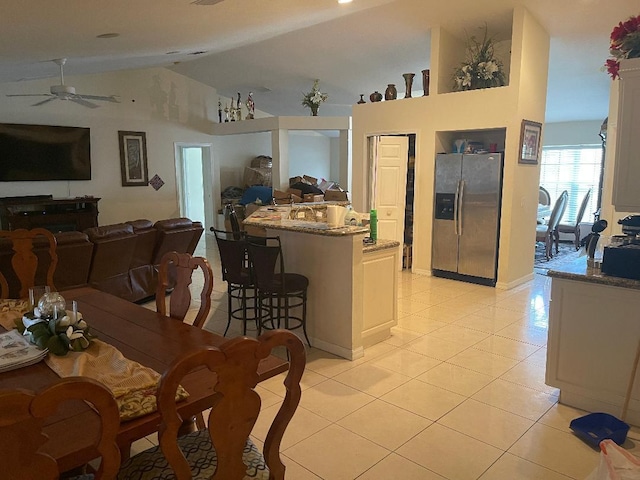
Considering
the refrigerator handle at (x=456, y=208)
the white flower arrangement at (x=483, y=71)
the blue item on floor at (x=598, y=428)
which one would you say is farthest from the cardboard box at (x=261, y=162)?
the blue item on floor at (x=598, y=428)

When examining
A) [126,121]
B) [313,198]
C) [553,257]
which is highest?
[126,121]

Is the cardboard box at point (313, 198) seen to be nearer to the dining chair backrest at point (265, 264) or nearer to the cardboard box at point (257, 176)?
the cardboard box at point (257, 176)

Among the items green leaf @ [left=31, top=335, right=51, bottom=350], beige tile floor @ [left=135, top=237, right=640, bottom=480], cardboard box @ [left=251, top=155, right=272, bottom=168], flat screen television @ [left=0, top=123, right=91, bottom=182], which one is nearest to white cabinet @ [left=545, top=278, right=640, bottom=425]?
beige tile floor @ [left=135, top=237, right=640, bottom=480]

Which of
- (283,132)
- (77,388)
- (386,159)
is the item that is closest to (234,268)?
(77,388)

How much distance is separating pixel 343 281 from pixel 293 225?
2.28 feet

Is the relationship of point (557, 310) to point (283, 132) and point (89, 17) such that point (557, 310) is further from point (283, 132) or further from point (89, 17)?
point (283, 132)

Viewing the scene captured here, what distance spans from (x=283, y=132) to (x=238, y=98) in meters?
2.03

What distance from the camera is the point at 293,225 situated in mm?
3979

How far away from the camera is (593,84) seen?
7.09 metres

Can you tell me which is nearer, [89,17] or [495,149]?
[89,17]

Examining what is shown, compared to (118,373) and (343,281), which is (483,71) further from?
(118,373)

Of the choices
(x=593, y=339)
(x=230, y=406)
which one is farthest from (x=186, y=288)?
(x=593, y=339)

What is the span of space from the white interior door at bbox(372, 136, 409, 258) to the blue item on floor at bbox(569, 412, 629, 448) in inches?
157

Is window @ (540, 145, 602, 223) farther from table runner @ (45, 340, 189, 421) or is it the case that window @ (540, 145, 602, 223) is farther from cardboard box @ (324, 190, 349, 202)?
table runner @ (45, 340, 189, 421)
